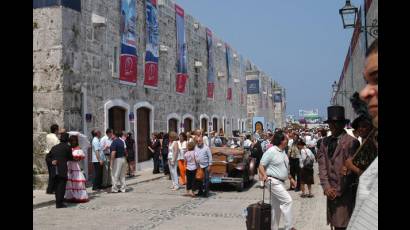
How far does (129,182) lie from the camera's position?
14.5 m

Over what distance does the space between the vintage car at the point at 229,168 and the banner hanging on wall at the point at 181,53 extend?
920cm

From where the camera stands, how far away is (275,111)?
64.0m

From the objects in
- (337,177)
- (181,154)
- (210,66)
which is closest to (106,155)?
(181,154)

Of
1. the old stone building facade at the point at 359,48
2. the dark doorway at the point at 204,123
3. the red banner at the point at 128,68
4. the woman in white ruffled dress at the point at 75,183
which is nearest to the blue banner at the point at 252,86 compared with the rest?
the old stone building facade at the point at 359,48

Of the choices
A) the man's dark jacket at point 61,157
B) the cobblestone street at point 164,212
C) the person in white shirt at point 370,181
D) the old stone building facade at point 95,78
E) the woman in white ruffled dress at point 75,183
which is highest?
the old stone building facade at point 95,78

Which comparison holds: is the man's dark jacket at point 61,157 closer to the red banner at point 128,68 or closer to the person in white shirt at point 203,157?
the person in white shirt at point 203,157

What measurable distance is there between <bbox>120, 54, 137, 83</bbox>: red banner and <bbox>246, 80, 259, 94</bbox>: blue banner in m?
Result: 22.2

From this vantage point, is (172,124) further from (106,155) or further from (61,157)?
(61,157)

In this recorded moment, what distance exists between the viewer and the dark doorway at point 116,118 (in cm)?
1584

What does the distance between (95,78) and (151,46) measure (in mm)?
4690

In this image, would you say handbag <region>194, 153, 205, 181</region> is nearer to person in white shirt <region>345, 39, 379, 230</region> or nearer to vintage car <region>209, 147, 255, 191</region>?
vintage car <region>209, 147, 255, 191</region>

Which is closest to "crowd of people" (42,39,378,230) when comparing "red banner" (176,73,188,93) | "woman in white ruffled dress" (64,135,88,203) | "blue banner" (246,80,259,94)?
"woman in white ruffled dress" (64,135,88,203)

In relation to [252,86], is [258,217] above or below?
below
